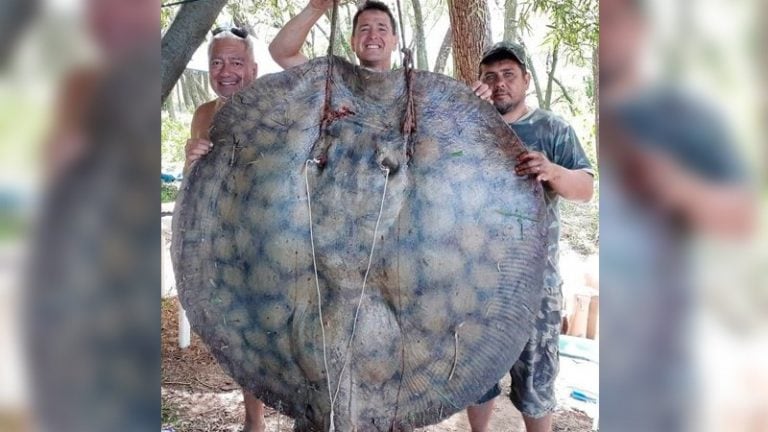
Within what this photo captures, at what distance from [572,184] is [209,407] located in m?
3.25

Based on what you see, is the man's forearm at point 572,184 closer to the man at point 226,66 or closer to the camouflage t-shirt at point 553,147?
the camouflage t-shirt at point 553,147

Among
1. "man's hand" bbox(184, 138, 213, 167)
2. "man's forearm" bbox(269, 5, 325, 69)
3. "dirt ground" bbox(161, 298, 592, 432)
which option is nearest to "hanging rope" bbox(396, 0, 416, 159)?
"man's hand" bbox(184, 138, 213, 167)

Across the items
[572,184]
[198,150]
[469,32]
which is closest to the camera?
[198,150]

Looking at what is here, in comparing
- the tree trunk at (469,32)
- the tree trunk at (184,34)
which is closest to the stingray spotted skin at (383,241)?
the tree trunk at (184,34)

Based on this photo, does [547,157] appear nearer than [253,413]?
Yes

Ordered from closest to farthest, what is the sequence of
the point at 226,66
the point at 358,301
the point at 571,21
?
the point at 358,301 < the point at 226,66 < the point at 571,21

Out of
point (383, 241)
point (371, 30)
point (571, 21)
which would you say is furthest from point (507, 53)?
point (571, 21)

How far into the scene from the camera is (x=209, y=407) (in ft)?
14.1

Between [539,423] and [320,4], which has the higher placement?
[320,4]

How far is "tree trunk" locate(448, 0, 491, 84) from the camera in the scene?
3.99 metres

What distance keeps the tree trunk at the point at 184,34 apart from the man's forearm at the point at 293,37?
0.91ft

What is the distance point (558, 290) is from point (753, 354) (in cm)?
159

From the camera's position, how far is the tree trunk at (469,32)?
3990 mm

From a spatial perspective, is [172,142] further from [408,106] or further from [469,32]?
[408,106]
